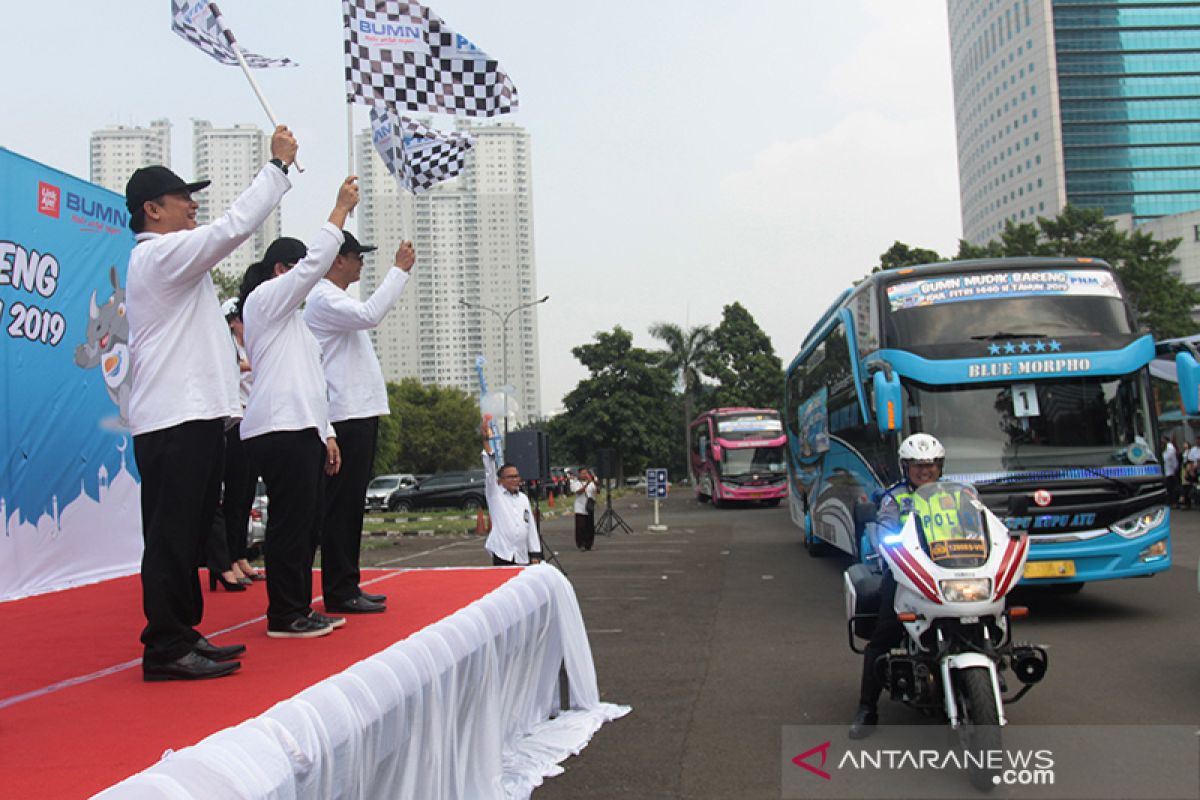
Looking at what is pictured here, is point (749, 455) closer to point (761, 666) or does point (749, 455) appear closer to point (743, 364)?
point (761, 666)

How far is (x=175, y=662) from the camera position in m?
3.34

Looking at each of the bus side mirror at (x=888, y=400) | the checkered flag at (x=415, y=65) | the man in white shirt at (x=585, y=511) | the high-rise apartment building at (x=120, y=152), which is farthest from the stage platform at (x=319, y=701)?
the high-rise apartment building at (x=120, y=152)

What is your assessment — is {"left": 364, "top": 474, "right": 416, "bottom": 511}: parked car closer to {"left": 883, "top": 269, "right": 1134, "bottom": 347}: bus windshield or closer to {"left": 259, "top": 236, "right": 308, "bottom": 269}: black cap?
{"left": 883, "top": 269, "right": 1134, "bottom": 347}: bus windshield

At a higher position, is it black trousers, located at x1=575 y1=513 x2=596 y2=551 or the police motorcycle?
the police motorcycle

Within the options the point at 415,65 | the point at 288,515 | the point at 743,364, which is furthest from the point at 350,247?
the point at 743,364

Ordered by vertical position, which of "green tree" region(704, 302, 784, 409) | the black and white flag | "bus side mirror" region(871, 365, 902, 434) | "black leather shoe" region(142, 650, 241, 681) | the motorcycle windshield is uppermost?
"green tree" region(704, 302, 784, 409)

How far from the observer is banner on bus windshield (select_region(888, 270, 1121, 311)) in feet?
29.4

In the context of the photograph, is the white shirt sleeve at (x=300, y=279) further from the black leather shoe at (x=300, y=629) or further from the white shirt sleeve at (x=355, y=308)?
the black leather shoe at (x=300, y=629)

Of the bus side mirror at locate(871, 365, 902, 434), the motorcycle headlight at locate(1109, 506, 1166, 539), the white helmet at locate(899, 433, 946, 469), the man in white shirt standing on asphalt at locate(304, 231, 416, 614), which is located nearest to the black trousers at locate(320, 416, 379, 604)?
the man in white shirt standing on asphalt at locate(304, 231, 416, 614)

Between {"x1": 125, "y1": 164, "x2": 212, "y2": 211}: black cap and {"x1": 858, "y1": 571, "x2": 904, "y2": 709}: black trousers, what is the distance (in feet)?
12.2

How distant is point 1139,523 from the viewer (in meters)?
8.23

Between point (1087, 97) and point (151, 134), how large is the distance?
10683 centimetres

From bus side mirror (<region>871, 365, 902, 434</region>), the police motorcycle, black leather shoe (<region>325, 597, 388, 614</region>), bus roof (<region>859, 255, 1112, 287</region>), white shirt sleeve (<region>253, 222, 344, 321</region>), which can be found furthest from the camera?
bus roof (<region>859, 255, 1112, 287</region>)

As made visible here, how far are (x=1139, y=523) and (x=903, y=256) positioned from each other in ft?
125
